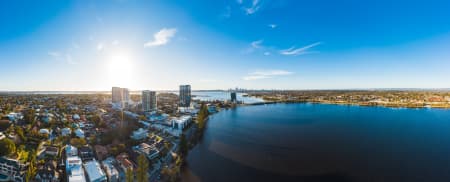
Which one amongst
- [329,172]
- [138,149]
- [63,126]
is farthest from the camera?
[63,126]

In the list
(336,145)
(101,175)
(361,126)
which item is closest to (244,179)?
(101,175)

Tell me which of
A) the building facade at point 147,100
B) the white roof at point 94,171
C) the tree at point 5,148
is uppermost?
the building facade at point 147,100

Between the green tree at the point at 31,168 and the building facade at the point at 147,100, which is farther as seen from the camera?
the building facade at the point at 147,100

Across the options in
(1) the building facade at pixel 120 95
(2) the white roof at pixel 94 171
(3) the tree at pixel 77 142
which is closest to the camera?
(2) the white roof at pixel 94 171

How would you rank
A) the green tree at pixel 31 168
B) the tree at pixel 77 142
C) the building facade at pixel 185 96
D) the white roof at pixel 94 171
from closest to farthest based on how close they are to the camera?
the green tree at pixel 31 168 < the white roof at pixel 94 171 < the tree at pixel 77 142 < the building facade at pixel 185 96

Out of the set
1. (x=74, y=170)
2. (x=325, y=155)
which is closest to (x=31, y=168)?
(x=74, y=170)

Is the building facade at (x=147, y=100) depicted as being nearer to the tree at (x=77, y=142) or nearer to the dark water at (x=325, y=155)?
the dark water at (x=325, y=155)

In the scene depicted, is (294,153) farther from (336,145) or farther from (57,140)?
(57,140)

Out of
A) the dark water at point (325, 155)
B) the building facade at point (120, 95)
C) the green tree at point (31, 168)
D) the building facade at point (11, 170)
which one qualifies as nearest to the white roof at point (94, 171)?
the green tree at point (31, 168)

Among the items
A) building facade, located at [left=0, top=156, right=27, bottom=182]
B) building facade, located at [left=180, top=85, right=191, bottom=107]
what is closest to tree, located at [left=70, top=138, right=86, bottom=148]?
building facade, located at [left=0, top=156, right=27, bottom=182]
